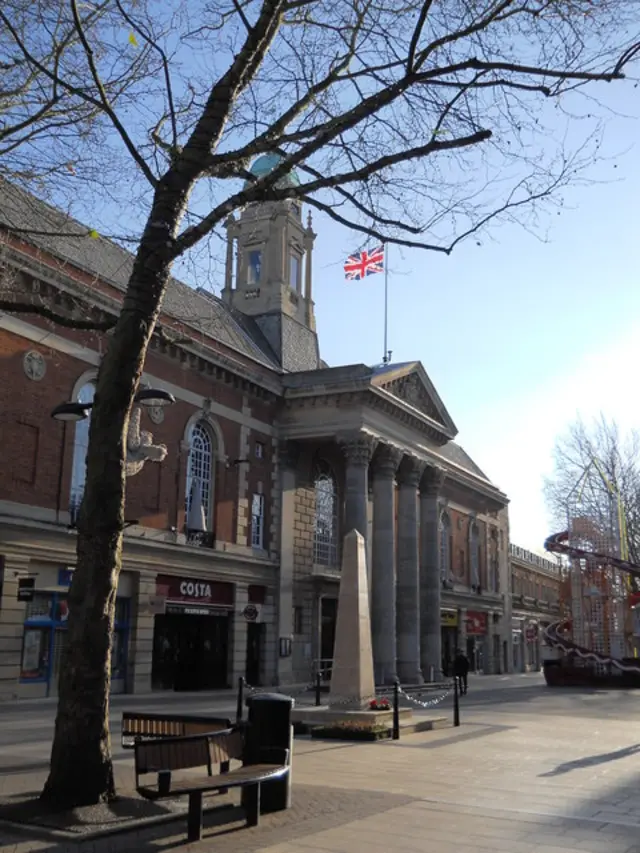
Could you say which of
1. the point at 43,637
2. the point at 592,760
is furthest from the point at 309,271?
the point at 592,760

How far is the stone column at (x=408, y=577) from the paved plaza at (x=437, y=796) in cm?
1717

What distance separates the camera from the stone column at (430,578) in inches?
1452

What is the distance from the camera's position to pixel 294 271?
40625mm

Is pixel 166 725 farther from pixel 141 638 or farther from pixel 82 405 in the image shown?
pixel 141 638

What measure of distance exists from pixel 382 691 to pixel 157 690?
6.79m

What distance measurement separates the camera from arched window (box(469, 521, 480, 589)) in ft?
168

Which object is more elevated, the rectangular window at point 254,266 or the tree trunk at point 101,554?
the rectangular window at point 254,266

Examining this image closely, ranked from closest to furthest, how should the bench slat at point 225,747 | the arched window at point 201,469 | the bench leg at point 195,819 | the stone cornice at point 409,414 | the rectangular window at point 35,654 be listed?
1. the bench leg at point 195,819
2. the bench slat at point 225,747
3. the rectangular window at point 35,654
4. the arched window at point 201,469
5. the stone cornice at point 409,414

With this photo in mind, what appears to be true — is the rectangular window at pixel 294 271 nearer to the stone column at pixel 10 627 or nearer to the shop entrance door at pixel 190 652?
the shop entrance door at pixel 190 652

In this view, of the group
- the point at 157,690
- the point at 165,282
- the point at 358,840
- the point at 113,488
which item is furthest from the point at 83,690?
the point at 157,690

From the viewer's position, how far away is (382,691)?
26.1m

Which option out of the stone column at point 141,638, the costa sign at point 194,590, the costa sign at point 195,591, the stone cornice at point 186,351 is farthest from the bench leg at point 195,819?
the costa sign at point 194,590

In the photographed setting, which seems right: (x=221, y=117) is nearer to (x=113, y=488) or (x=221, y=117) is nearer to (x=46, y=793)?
(x=113, y=488)

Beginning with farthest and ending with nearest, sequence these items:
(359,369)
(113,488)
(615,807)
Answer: (359,369) < (615,807) < (113,488)
